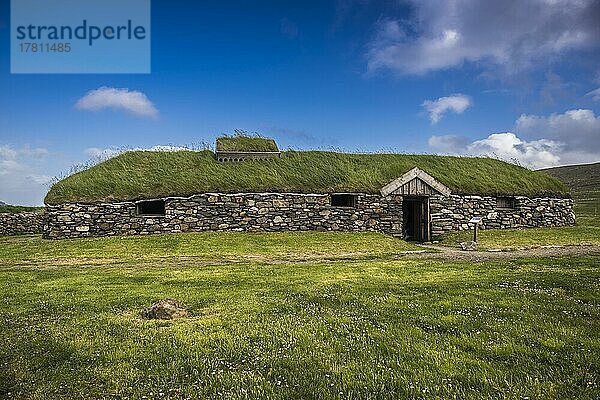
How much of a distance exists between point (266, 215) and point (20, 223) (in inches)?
787

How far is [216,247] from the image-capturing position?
22625 mm

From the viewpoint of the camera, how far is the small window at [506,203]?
31.4 metres

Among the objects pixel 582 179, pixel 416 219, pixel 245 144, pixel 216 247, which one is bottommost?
pixel 216 247

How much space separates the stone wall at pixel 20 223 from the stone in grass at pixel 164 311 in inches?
1157

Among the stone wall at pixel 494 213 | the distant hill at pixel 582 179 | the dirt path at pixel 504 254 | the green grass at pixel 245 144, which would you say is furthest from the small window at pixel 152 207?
the distant hill at pixel 582 179

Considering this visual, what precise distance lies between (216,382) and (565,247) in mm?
22616

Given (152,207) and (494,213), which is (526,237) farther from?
(152,207)

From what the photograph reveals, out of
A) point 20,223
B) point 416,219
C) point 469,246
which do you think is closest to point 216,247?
point 469,246

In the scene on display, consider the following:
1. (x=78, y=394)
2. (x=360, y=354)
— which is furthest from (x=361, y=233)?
(x=78, y=394)

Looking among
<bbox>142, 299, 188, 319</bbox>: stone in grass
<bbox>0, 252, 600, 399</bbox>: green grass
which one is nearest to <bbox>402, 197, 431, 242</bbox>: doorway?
<bbox>0, 252, 600, 399</bbox>: green grass

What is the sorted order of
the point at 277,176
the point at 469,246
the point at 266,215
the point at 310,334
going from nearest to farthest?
the point at 310,334
the point at 469,246
the point at 266,215
the point at 277,176

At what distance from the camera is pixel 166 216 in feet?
86.0

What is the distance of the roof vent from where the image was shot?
30.8 meters

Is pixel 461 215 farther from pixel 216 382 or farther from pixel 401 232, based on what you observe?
pixel 216 382
